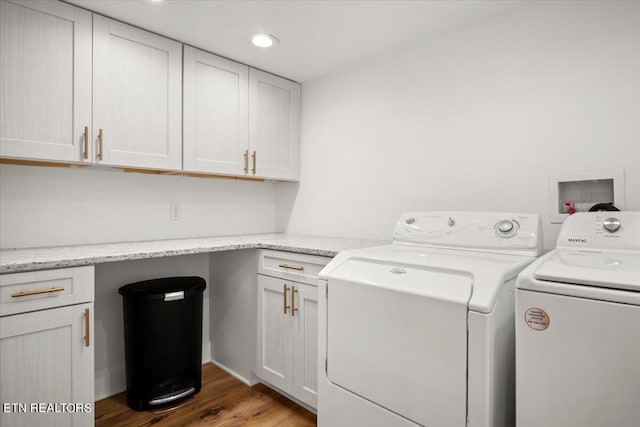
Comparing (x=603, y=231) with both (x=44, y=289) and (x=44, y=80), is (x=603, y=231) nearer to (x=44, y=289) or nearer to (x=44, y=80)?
(x=44, y=289)

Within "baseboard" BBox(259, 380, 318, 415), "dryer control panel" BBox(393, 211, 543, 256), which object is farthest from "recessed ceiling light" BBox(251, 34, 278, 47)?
"baseboard" BBox(259, 380, 318, 415)

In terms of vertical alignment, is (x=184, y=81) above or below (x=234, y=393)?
above

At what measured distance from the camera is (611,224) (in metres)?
1.35

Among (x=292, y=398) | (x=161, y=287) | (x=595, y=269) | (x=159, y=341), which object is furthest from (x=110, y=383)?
(x=595, y=269)

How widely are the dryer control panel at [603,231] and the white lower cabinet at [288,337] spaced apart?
3.90ft

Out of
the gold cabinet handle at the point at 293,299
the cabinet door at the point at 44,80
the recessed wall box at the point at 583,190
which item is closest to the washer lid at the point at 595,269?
the recessed wall box at the point at 583,190

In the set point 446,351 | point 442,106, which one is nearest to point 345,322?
point 446,351

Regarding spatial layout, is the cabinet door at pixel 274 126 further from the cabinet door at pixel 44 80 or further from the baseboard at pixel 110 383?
the baseboard at pixel 110 383

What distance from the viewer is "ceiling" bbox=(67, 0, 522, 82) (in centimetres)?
179

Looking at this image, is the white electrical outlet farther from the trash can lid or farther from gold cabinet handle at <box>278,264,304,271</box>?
gold cabinet handle at <box>278,264,304,271</box>

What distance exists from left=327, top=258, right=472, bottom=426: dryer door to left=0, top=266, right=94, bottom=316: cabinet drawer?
1.07m

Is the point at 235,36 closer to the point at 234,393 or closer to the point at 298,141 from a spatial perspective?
the point at 298,141

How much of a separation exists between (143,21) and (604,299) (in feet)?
7.74

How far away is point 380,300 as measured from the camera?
4.27 ft
